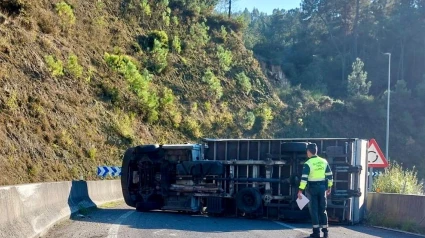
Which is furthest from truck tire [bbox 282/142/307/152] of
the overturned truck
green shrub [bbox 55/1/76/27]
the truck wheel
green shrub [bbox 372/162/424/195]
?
green shrub [bbox 55/1/76/27]

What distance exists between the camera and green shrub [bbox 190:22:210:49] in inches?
2058

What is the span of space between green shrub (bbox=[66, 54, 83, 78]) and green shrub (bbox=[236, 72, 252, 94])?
1986cm

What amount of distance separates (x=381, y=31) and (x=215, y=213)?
6207 centimetres

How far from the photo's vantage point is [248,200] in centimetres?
1611

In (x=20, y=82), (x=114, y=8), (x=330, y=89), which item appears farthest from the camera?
(x=330, y=89)

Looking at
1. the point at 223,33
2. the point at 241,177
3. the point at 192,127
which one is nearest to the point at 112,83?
the point at 192,127

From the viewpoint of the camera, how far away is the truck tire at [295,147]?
15.3 m

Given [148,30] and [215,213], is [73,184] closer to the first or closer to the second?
[215,213]

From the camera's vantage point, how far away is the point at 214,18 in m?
57.5

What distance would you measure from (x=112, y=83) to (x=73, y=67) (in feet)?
14.1

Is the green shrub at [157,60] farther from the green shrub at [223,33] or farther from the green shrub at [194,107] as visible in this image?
the green shrub at [223,33]

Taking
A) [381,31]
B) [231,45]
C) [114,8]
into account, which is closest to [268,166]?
[114,8]

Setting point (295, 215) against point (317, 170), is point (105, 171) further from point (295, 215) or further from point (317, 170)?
point (317, 170)

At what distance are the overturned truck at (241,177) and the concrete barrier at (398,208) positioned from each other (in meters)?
0.45
